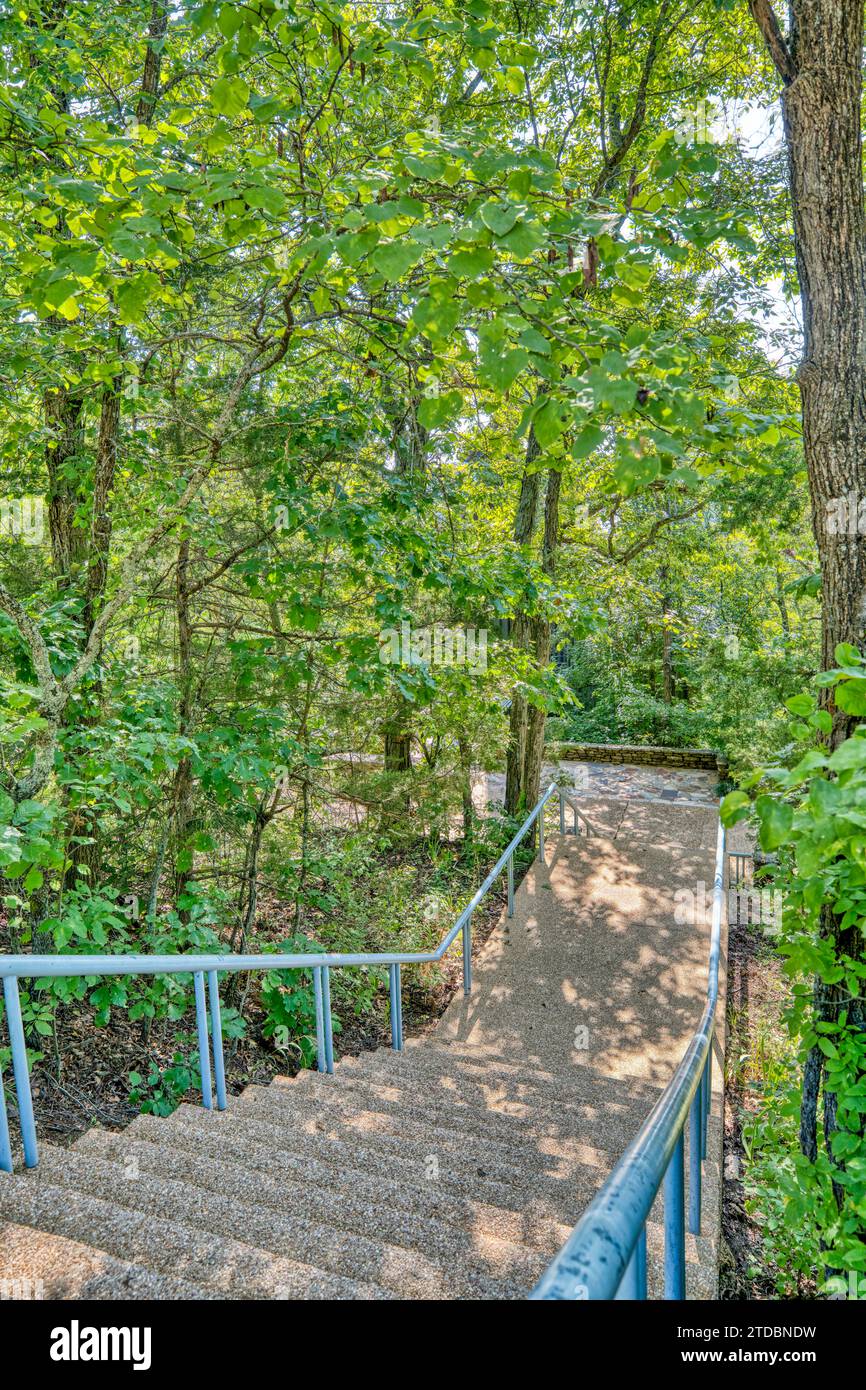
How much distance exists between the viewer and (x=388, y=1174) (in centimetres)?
260

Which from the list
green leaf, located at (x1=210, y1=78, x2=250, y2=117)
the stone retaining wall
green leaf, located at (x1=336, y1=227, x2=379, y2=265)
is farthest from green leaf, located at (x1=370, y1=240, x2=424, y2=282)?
the stone retaining wall

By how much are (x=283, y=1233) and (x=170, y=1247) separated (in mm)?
320

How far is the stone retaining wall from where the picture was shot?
13.1 m

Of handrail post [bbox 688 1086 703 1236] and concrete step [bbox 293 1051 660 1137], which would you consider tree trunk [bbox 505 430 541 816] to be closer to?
concrete step [bbox 293 1051 660 1137]

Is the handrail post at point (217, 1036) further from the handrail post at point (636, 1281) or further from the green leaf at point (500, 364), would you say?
the green leaf at point (500, 364)

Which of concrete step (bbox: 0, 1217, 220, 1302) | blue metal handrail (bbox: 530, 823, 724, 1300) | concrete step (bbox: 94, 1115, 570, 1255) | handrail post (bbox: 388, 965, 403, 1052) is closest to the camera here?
blue metal handrail (bbox: 530, 823, 724, 1300)

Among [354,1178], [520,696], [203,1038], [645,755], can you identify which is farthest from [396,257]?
[645,755]

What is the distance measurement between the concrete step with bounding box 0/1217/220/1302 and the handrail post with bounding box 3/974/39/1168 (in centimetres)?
51

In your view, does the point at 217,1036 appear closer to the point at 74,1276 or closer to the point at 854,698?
the point at 74,1276

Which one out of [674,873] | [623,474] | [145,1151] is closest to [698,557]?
[674,873]

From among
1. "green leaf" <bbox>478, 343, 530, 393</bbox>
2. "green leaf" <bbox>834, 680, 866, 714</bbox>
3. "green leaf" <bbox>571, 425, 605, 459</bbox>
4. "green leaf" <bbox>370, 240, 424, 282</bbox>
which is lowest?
"green leaf" <bbox>834, 680, 866, 714</bbox>

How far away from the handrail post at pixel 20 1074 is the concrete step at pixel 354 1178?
431 millimetres
